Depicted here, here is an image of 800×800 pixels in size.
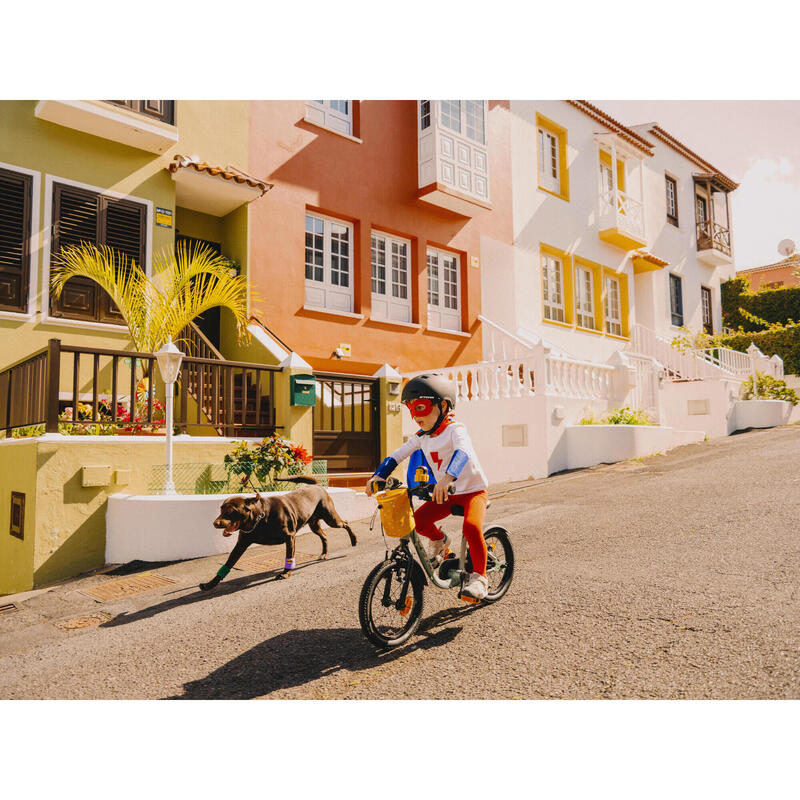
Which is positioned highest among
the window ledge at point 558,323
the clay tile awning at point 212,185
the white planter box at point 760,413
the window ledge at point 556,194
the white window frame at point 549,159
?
the white window frame at point 549,159

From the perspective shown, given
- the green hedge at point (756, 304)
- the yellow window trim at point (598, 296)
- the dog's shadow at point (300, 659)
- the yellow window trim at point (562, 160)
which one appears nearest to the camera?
the dog's shadow at point (300, 659)

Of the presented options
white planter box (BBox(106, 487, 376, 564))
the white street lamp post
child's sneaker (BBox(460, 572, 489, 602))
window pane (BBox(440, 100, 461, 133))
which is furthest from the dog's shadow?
window pane (BBox(440, 100, 461, 133))

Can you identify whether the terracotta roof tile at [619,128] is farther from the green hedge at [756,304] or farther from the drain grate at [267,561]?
the drain grate at [267,561]

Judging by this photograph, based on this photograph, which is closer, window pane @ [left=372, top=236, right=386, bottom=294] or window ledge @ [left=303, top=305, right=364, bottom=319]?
window ledge @ [left=303, top=305, right=364, bottom=319]

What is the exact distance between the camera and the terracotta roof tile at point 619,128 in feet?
43.1

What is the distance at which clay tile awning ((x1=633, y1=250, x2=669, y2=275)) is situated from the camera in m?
14.4

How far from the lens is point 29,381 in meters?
5.71

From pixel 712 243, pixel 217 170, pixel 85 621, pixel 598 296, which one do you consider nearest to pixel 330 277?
pixel 217 170

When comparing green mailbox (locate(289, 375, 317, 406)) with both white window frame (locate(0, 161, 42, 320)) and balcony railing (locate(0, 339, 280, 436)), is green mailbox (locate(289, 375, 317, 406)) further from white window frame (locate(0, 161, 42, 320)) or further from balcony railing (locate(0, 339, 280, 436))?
white window frame (locate(0, 161, 42, 320))

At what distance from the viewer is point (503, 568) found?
11.3 feet

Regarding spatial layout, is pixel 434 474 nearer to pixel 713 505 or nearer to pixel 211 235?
pixel 713 505

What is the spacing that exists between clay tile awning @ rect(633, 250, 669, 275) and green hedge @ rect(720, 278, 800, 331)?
1682mm

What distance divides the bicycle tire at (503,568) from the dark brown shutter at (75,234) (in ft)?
19.3

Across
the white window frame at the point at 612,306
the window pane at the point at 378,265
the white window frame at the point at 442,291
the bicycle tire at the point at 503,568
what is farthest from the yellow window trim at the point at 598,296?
the bicycle tire at the point at 503,568
